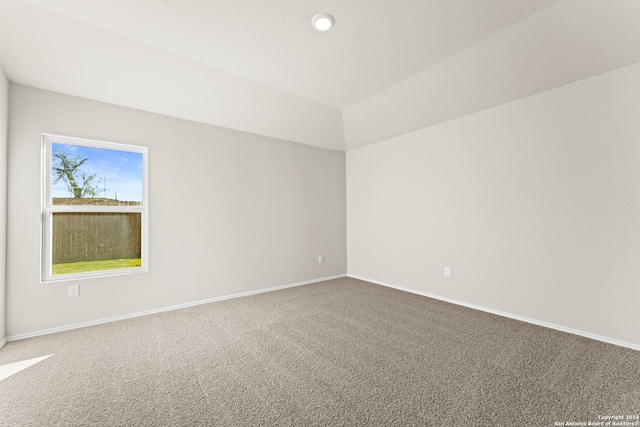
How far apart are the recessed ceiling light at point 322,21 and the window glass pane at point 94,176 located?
2548mm

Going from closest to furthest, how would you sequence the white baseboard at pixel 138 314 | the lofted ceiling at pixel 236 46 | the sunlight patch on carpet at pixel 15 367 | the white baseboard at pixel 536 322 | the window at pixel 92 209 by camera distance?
the sunlight patch on carpet at pixel 15 367, the lofted ceiling at pixel 236 46, the white baseboard at pixel 536 322, the white baseboard at pixel 138 314, the window at pixel 92 209

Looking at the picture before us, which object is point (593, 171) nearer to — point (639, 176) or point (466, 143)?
point (639, 176)

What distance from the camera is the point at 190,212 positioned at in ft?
11.9

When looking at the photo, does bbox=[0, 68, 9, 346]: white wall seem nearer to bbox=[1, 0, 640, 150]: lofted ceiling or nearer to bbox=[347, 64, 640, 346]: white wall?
bbox=[1, 0, 640, 150]: lofted ceiling

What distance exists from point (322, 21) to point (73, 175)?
9.90 feet

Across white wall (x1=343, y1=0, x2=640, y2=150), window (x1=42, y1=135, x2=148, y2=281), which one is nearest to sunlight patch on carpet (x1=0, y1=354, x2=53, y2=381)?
window (x1=42, y1=135, x2=148, y2=281)

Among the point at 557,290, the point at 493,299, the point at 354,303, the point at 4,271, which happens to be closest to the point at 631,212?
the point at 557,290

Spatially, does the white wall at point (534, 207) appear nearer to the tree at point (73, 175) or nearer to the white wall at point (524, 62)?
the white wall at point (524, 62)

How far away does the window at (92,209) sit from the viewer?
2.87 metres

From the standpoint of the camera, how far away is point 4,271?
2.57m

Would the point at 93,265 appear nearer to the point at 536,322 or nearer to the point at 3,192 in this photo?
the point at 3,192

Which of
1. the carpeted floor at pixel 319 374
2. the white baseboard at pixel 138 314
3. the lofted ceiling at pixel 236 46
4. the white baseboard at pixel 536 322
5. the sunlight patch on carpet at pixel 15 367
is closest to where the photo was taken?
the carpeted floor at pixel 319 374

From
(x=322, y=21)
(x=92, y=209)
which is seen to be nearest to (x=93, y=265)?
(x=92, y=209)

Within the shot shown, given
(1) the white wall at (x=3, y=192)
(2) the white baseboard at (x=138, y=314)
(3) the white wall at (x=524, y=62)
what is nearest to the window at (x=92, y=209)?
(1) the white wall at (x=3, y=192)
